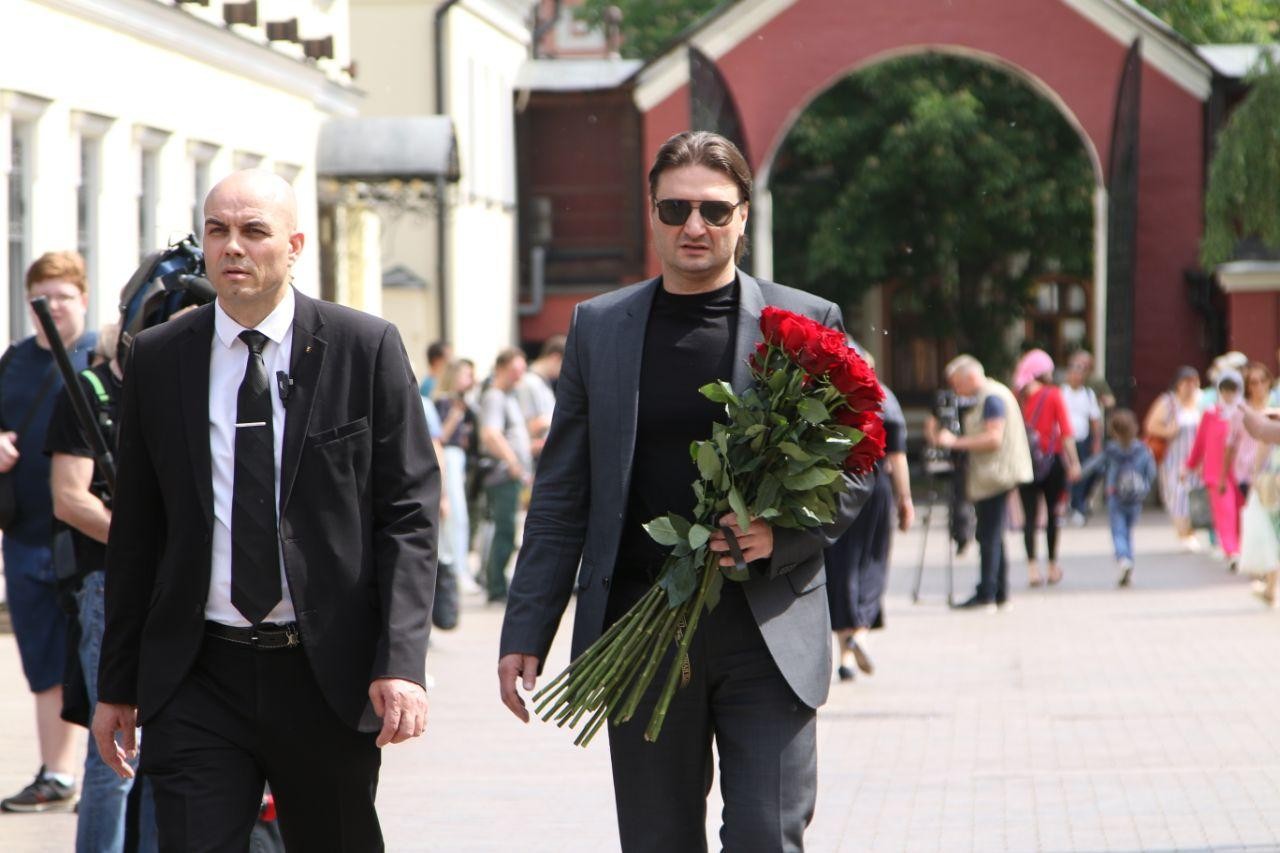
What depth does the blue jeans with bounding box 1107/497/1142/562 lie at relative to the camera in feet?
63.3

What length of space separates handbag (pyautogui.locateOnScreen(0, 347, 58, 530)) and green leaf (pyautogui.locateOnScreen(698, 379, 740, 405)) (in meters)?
4.10

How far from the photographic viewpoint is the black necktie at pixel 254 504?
15.1 ft

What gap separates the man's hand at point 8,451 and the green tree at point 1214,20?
39.5 m

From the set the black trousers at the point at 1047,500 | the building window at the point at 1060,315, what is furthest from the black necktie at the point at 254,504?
the building window at the point at 1060,315

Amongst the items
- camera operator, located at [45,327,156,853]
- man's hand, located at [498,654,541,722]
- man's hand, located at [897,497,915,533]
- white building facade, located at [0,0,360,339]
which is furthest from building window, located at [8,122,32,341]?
man's hand, located at [498,654,541,722]

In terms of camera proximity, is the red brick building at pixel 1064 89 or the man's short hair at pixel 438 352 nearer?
the man's short hair at pixel 438 352

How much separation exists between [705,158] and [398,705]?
130 cm

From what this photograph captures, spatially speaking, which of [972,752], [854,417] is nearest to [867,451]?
[854,417]

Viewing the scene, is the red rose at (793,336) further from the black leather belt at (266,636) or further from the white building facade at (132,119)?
the white building facade at (132,119)

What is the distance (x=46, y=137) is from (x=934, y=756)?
1033 cm

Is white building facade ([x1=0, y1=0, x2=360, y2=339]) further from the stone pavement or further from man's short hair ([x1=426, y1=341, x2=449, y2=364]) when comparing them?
the stone pavement

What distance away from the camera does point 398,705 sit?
Answer: 4.61 meters

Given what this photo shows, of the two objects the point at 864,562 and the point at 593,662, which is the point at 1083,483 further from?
the point at 593,662

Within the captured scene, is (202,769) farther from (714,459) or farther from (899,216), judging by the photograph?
(899,216)
